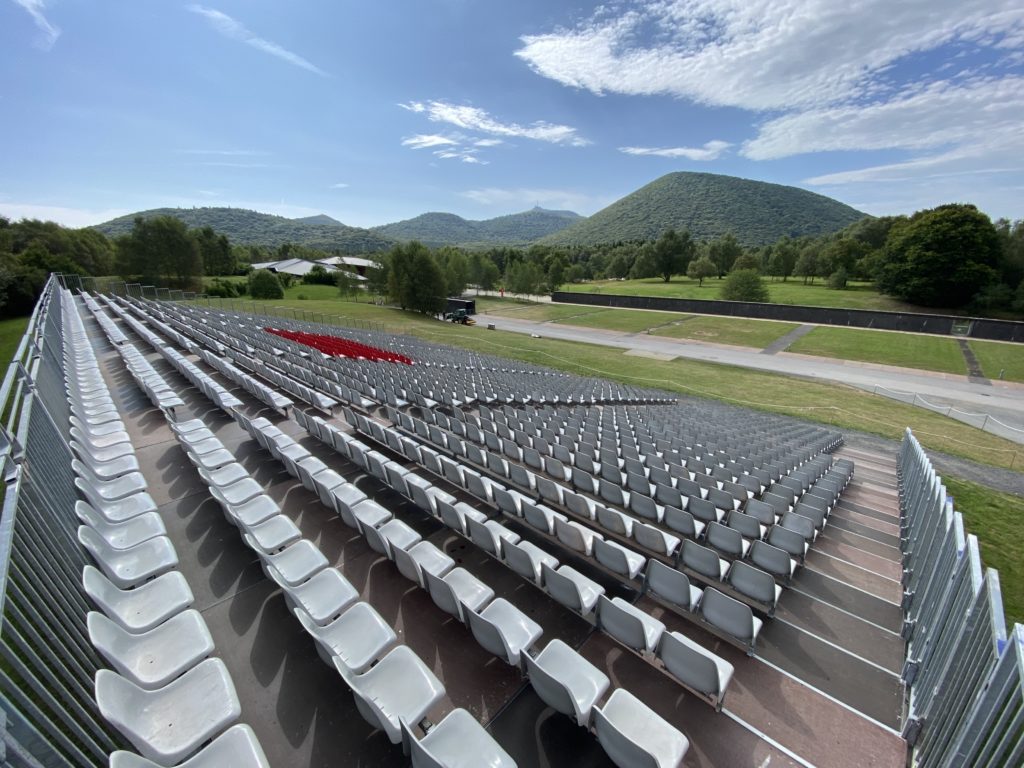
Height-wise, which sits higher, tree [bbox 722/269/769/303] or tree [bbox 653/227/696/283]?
tree [bbox 653/227/696/283]

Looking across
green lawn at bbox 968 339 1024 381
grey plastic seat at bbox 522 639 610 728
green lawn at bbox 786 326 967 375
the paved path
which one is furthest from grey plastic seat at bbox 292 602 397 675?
green lawn at bbox 968 339 1024 381

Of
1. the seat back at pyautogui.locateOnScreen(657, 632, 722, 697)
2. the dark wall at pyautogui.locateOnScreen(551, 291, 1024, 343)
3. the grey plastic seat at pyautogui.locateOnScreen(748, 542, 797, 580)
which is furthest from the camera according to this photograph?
the dark wall at pyautogui.locateOnScreen(551, 291, 1024, 343)

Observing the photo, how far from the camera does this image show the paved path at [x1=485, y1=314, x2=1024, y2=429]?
23.7 m

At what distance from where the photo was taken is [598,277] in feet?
365

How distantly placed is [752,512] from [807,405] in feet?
65.8

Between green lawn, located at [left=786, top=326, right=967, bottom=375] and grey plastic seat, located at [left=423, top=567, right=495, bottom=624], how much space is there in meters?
40.7

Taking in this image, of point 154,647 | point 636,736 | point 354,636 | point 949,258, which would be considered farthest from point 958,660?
point 949,258

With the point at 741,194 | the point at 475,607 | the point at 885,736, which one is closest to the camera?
the point at 885,736

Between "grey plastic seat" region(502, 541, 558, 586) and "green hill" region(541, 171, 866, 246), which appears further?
"green hill" region(541, 171, 866, 246)

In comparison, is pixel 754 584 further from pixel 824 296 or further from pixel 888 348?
pixel 824 296

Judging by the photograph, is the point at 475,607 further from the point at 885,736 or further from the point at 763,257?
the point at 763,257

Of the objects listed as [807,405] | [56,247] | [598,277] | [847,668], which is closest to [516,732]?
[847,668]

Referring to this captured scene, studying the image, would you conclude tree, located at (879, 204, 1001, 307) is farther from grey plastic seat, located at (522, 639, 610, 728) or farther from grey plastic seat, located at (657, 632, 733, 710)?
grey plastic seat, located at (522, 639, 610, 728)

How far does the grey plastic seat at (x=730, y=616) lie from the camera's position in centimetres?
388
